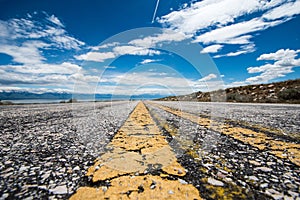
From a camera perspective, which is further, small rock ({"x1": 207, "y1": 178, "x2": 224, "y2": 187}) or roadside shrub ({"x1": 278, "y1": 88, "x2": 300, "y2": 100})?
roadside shrub ({"x1": 278, "y1": 88, "x2": 300, "y2": 100})

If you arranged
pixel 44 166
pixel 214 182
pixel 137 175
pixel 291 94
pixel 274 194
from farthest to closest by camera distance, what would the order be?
pixel 291 94 → pixel 44 166 → pixel 137 175 → pixel 214 182 → pixel 274 194

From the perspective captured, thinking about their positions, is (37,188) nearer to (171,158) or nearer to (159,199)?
(159,199)

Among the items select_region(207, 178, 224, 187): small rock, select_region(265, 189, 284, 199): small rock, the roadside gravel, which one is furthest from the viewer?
the roadside gravel

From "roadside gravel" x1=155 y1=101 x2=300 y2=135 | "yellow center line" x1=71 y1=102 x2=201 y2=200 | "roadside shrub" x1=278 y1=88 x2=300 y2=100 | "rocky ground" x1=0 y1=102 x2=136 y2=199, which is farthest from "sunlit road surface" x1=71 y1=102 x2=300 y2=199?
"roadside shrub" x1=278 y1=88 x2=300 y2=100

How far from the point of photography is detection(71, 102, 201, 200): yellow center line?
1.01 meters

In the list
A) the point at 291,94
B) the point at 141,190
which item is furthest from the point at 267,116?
the point at 291,94

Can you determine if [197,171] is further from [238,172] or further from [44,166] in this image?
[44,166]

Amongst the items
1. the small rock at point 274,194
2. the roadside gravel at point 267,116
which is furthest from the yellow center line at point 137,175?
the roadside gravel at point 267,116

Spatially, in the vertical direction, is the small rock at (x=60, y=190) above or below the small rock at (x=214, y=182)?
below

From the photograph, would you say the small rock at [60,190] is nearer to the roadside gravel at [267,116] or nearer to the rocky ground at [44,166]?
the rocky ground at [44,166]

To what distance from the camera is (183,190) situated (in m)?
1.05

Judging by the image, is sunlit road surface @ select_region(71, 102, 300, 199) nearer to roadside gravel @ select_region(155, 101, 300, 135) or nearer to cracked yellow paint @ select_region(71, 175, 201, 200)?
cracked yellow paint @ select_region(71, 175, 201, 200)

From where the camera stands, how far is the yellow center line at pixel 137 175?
39.8 inches

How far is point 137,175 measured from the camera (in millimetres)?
1266
